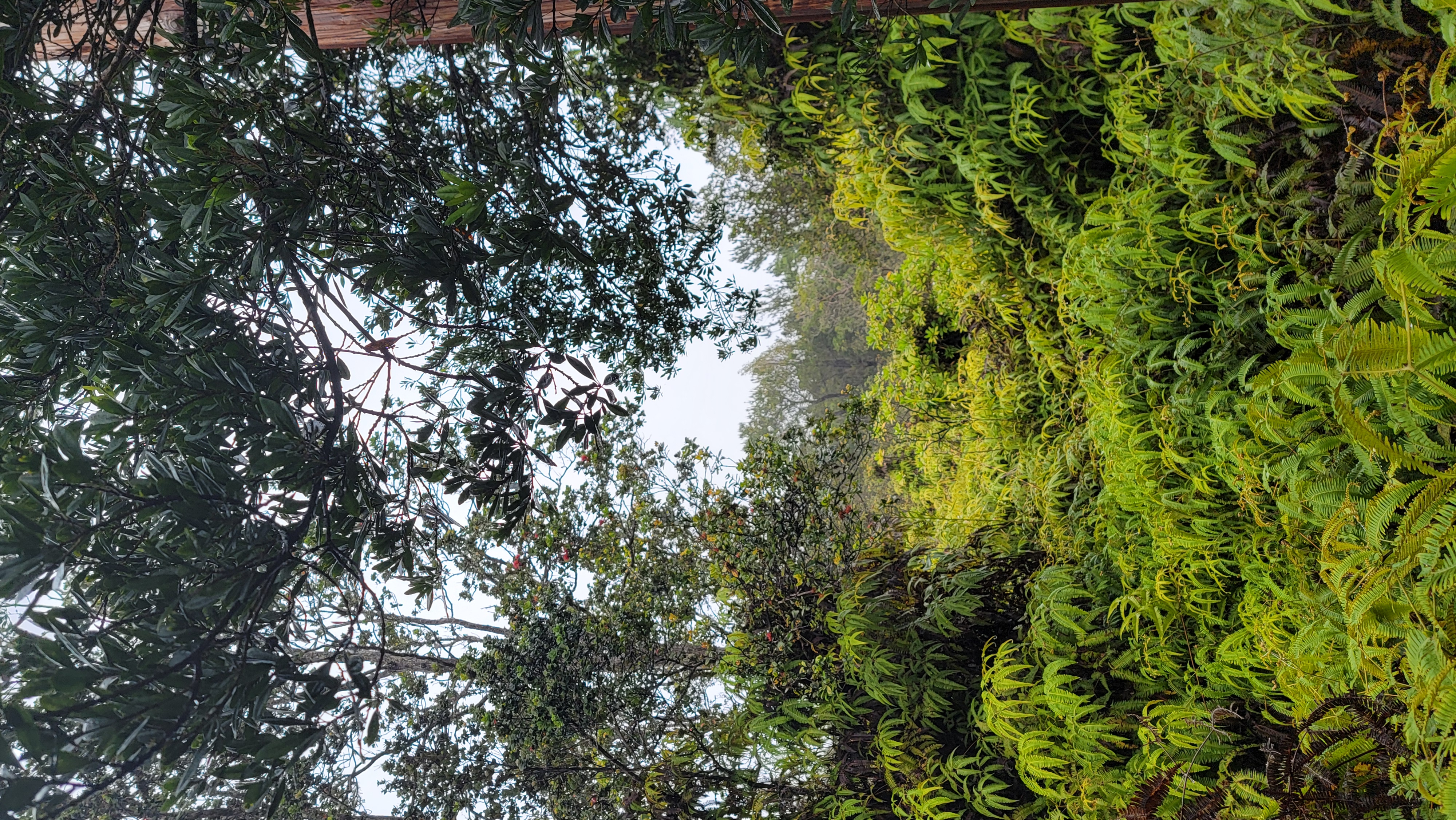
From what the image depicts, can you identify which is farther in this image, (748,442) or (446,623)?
(748,442)

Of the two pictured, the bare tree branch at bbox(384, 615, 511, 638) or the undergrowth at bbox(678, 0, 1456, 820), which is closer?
the undergrowth at bbox(678, 0, 1456, 820)

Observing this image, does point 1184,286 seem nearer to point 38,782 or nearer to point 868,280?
point 38,782

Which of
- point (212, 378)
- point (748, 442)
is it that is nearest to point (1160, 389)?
point (748, 442)

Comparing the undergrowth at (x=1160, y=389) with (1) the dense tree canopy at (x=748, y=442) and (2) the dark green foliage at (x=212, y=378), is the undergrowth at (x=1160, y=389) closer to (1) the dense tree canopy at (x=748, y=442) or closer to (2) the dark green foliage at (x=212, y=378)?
(1) the dense tree canopy at (x=748, y=442)

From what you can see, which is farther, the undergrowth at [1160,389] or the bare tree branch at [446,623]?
the bare tree branch at [446,623]

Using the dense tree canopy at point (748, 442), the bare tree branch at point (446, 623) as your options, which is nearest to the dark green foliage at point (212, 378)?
the dense tree canopy at point (748, 442)

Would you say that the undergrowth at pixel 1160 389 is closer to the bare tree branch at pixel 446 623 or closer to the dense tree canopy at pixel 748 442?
the dense tree canopy at pixel 748 442

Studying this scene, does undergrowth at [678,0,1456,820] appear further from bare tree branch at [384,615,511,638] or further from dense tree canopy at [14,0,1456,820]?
bare tree branch at [384,615,511,638]

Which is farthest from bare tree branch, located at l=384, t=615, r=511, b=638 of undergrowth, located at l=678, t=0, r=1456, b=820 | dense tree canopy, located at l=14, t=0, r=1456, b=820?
undergrowth, located at l=678, t=0, r=1456, b=820

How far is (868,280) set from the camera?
39.3 ft

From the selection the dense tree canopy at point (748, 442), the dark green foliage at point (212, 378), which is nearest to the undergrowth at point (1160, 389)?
the dense tree canopy at point (748, 442)

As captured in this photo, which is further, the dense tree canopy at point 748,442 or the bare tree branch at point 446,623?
the bare tree branch at point 446,623

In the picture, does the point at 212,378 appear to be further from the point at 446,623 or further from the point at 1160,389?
the point at 1160,389

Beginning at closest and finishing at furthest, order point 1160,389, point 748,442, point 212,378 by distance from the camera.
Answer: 1. point 212,378
2. point 1160,389
3. point 748,442
